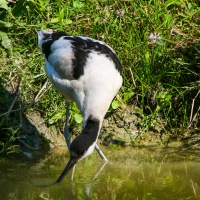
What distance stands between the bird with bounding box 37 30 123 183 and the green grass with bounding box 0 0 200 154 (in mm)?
680

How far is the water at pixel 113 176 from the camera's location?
5.03 metres

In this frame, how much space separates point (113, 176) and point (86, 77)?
0.89 m

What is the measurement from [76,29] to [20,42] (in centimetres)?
63

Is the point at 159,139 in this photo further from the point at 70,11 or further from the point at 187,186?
the point at 70,11

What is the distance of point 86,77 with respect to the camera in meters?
5.46

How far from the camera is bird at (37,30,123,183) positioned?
5383mm

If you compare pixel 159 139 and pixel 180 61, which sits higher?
pixel 180 61

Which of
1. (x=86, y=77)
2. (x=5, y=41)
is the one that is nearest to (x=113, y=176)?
(x=86, y=77)

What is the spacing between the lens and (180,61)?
6422 millimetres

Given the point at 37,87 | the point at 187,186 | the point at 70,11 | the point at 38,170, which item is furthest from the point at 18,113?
the point at 187,186

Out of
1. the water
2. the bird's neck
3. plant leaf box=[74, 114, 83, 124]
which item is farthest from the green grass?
the bird's neck

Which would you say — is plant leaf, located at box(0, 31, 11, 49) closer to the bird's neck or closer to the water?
the water

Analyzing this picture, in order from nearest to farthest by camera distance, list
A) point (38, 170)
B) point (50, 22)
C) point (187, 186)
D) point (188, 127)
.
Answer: point (187, 186)
point (38, 170)
point (188, 127)
point (50, 22)

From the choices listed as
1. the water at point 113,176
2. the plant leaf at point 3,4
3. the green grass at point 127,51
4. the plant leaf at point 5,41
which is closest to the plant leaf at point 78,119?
the green grass at point 127,51
